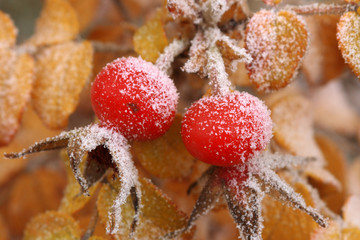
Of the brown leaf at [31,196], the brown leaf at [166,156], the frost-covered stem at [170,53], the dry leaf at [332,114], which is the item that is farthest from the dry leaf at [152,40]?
the dry leaf at [332,114]

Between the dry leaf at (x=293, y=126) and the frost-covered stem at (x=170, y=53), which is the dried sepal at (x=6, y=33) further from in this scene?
the dry leaf at (x=293, y=126)

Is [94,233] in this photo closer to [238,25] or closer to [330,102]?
[238,25]

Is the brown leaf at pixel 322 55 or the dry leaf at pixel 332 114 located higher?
the brown leaf at pixel 322 55

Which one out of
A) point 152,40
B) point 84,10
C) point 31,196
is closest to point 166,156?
point 152,40

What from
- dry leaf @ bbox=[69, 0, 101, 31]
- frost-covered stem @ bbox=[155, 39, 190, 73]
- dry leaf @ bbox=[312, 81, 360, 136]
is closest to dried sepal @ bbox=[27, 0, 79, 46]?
dry leaf @ bbox=[69, 0, 101, 31]

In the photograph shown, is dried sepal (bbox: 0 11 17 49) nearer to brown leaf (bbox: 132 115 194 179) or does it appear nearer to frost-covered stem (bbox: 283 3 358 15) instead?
brown leaf (bbox: 132 115 194 179)

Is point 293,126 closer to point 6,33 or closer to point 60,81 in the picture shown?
point 60,81
